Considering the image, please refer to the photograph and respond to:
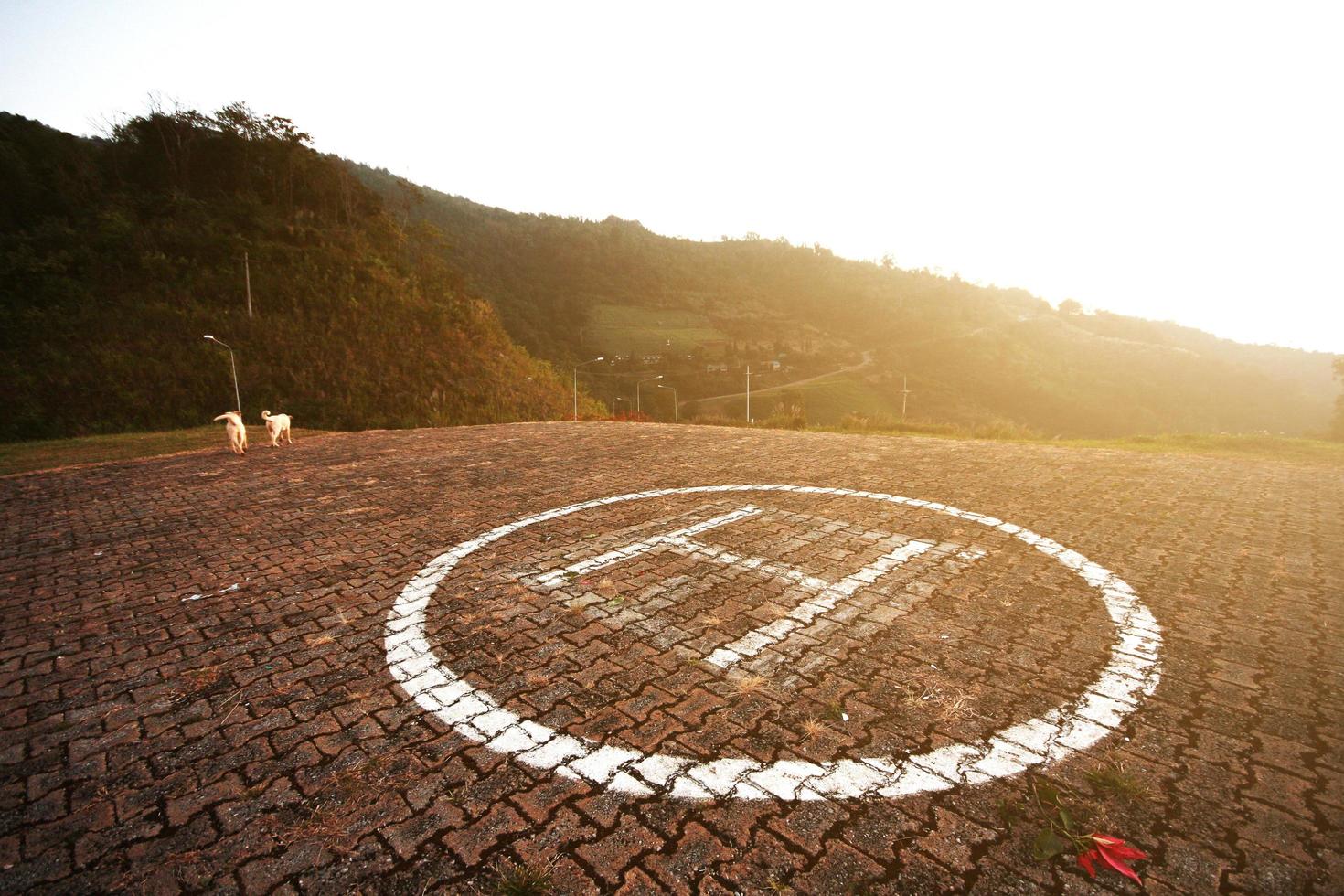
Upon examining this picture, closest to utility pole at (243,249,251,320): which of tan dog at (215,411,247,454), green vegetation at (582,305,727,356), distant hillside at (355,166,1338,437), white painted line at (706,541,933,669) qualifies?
tan dog at (215,411,247,454)

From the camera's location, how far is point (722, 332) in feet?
365

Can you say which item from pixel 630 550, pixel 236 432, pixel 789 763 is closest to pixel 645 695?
pixel 789 763

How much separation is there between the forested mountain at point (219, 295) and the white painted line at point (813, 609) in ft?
96.2

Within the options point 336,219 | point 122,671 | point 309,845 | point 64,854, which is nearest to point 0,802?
point 64,854

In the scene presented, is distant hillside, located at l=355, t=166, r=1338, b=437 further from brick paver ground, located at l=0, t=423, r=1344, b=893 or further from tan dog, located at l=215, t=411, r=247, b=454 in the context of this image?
brick paver ground, located at l=0, t=423, r=1344, b=893

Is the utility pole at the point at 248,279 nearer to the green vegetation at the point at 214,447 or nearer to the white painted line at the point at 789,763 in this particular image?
the green vegetation at the point at 214,447

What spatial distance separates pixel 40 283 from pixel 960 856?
48.7 meters

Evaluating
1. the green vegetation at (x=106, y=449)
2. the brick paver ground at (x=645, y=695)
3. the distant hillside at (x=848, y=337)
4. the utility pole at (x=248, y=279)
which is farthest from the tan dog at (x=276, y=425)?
the distant hillside at (x=848, y=337)

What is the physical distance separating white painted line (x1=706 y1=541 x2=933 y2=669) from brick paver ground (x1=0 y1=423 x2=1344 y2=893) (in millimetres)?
71

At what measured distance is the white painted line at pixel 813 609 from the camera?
4.38 m

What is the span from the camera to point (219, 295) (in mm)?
34594

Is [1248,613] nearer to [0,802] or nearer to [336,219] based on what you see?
[0,802]

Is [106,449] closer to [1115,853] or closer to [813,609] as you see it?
[813,609]

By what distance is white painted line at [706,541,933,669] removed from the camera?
438 centimetres
